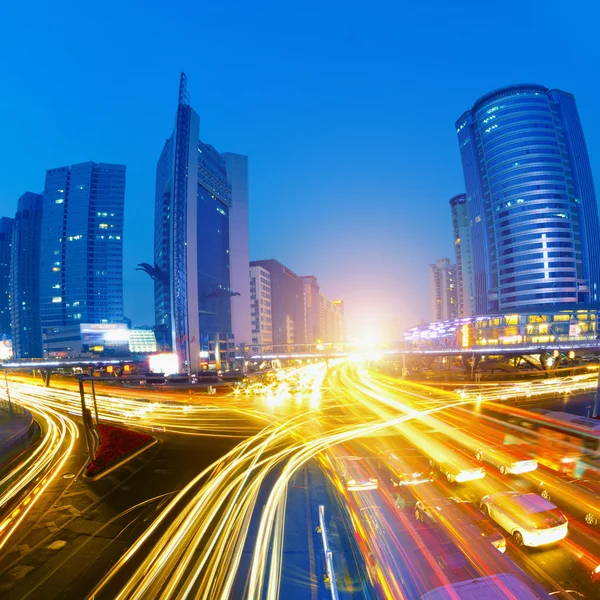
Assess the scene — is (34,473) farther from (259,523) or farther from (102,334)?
(102,334)

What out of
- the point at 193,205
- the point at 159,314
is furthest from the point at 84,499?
the point at 159,314

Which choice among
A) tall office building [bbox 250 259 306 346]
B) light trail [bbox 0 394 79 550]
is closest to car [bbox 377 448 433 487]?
light trail [bbox 0 394 79 550]

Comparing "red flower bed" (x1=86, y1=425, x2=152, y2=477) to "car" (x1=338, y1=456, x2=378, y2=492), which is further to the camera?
"red flower bed" (x1=86, y1=425, x2=152, y2=477)

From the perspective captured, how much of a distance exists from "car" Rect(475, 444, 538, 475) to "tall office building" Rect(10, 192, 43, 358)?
176 meters

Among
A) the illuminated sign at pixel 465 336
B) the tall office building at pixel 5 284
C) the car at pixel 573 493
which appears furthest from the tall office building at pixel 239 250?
the tall office building at pixel 5 284

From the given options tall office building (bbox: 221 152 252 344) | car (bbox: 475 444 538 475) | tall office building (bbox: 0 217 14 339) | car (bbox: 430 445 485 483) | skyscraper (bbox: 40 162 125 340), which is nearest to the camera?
car (bbox: 430 445 485 483)

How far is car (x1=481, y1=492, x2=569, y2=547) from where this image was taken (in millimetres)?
10602

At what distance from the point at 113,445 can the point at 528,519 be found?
21.4m

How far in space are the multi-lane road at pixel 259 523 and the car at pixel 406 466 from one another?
274mm

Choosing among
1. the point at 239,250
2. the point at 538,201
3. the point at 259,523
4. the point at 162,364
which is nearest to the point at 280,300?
the point at 239,250

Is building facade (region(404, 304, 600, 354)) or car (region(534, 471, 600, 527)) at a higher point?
building facade (region(404, 304, 600, 354))

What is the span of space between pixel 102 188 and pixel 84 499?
146410 millimetres

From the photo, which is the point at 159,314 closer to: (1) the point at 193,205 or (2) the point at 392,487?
(1) the point at 193,205

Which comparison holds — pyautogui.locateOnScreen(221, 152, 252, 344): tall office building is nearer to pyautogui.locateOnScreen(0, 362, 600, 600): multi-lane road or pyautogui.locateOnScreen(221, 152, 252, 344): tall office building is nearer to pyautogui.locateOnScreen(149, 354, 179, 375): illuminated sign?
pyautogui.locateOnScreen(149, 354, 179, 375): illuminated sign
